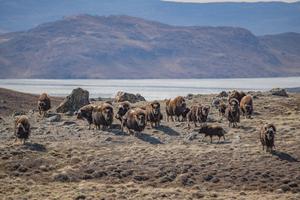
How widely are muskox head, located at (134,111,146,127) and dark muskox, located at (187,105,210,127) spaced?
3.96 meters

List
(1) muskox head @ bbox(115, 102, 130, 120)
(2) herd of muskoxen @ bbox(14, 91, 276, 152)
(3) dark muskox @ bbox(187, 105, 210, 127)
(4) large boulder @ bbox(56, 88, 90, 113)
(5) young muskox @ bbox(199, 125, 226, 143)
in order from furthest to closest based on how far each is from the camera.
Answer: (4) large boulder @ bbox(56, 88, 90, 113) < (1) muskox head @ bbox(115, 102, 130, 120) < (3) dark muskox @ bbox(187, 105, 210, 127) < (5) young muskox @ bbox(199, 125, 226, 143) < (2) herd of muskoxen @ bbox(14, 91, 276, 152)

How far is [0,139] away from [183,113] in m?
12.0

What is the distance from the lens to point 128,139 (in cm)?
3462

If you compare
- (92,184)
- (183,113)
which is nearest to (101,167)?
(92,184)

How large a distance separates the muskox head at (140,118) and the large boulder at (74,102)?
12.2 meters

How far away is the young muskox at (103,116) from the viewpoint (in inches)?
1455

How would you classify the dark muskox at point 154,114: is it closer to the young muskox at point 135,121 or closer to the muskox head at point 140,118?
the young muskox at point 135,121

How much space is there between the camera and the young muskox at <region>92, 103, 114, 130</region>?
37.0m

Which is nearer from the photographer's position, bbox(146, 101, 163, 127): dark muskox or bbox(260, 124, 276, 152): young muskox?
bbox(260, 124, 276, 152): young muskox

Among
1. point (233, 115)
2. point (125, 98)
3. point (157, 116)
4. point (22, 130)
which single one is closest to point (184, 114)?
point (157, 116)

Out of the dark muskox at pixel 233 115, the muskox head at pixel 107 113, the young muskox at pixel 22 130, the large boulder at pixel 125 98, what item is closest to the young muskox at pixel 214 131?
the dark muskox at pixel 233 115

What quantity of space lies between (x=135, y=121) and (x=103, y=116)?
8.55 feet

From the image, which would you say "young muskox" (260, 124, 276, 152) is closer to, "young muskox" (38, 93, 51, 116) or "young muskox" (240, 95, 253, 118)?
Answer: "young muskox" (240, 95, 253, 118)

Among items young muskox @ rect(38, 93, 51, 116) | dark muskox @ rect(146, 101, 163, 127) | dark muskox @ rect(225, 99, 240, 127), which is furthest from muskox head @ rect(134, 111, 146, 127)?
young muskox @ rect(38, 93, 51, 116)
